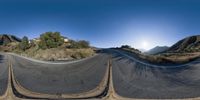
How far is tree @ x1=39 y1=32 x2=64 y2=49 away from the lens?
130 meters

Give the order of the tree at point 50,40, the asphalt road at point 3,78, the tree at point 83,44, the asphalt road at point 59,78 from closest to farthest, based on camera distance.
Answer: the asphalt road at point 3,78, the asphalt road at point 59,78, the tree at point 83,44, the tree at point 50,40

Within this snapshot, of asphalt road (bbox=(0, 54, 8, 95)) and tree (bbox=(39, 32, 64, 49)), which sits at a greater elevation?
tree (bbox=(39, 32, 64, 49))

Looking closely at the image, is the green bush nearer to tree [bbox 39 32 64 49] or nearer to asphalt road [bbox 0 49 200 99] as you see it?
tree [bbox 39 32 64 49]

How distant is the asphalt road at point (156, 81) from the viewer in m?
16.7

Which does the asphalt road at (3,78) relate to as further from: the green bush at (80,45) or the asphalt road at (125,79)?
the green bush at (80,45)

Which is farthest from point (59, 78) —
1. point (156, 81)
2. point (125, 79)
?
point (156, 81)

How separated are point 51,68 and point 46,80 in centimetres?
312

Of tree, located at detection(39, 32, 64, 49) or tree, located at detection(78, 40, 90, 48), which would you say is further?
tree, located at detection(39, 32, 64, 49)

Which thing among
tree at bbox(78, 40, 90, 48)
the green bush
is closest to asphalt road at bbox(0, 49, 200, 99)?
the green bush

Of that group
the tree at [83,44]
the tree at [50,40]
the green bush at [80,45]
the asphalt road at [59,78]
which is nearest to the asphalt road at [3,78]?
the asphalt road at [59,78]

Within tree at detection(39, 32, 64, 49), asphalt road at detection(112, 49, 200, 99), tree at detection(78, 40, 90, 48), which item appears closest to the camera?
asphalt road at detection(112, 49, 200, 99)

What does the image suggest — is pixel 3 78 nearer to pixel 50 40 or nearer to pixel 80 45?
pixel 80 45

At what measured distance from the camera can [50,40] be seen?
132 metres

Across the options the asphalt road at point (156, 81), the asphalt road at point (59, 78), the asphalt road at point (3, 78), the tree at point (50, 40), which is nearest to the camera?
the asphalt road at point (156, 81)
